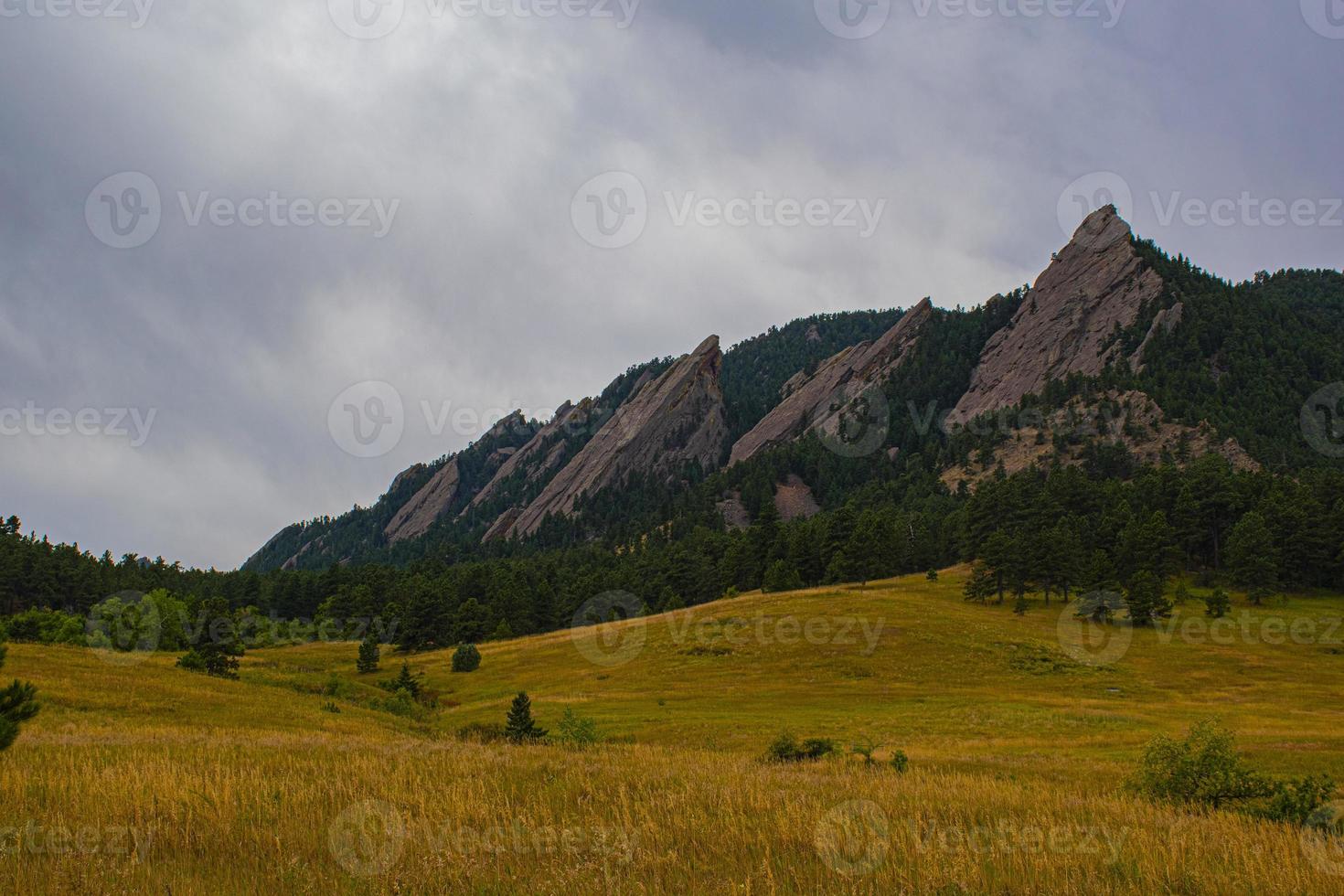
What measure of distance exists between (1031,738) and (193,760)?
107 feet

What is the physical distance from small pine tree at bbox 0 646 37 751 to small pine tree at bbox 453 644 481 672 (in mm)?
59962

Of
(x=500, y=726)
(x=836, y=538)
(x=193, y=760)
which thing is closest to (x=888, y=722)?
(x=500, y=726)

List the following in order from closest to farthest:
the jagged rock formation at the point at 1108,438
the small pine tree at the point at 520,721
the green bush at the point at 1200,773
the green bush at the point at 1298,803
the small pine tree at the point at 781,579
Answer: the green bush at the point at 1298,803 → the green bush at the point at 1200,773 → the small pine tree at the point at 520,721 → the small pine tree at the point at 781,579 → the jagged rock formation at the point at 1108,438

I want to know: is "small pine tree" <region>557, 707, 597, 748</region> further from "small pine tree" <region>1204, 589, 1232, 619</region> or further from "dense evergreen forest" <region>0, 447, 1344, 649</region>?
"small pine tree" <region>1204, 589, 1232, 619</region>

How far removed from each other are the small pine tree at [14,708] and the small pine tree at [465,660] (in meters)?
60.0

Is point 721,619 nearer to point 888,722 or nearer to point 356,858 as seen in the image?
point 888,722

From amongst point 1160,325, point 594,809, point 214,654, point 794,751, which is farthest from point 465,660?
point 1160,325

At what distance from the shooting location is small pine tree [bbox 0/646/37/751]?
8.88 m

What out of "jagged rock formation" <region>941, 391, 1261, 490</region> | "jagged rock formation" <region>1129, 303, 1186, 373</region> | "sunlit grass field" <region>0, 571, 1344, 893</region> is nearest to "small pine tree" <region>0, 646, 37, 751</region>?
"sunlit grass field" <region>0, 571, 1344, 893</region>

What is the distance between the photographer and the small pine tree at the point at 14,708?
29.1 feet

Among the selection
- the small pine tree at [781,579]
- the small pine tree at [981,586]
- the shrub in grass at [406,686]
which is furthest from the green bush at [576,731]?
the small pine tree at [781,579]

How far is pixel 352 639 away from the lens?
10438cm

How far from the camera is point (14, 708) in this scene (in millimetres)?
9391

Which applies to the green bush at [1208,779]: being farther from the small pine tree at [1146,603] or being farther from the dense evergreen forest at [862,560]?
the dense evergreen forest at [862,560]
